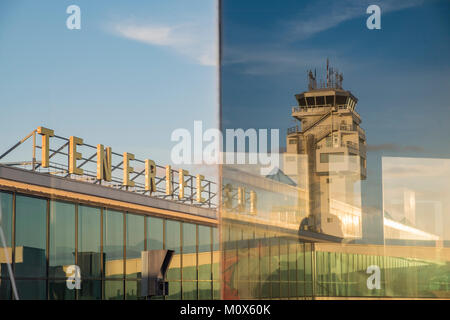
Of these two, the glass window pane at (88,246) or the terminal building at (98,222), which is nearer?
the terminal building at (98,222)

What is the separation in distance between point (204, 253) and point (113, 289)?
159cm

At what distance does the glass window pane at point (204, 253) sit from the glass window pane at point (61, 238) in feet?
7.08

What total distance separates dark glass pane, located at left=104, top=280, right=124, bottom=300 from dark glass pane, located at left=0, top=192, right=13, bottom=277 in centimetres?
177

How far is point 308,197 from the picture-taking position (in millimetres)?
6711

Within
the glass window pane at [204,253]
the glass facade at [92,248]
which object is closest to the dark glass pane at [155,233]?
the glass facade at [92,248]

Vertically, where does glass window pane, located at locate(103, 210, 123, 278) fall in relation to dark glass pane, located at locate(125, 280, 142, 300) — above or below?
above

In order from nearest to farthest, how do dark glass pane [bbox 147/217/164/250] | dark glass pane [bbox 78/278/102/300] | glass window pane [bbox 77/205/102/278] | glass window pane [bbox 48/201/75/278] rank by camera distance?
glass window pane [bbox 48/201/75/278], dark glass pane [bbox 78/278/102/300], glass window pane [bbox 77/205/102/278], dark glass pane [bbox 147/217/164/250]

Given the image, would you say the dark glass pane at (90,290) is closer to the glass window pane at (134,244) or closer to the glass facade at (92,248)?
the glass facade at (92,248)

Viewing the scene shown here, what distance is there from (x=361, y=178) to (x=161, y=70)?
4163 mm

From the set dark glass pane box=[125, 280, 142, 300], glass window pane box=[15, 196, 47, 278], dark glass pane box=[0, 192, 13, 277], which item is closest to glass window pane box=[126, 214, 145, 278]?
dark glass pane box=[125, 280, 142, 300]

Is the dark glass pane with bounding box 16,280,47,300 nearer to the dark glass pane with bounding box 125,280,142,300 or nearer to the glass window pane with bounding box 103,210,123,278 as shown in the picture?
the glass window pane with bounding box 103,210,123,278

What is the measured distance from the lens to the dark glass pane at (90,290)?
36.9ft

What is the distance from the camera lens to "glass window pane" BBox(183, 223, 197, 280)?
12.6m
